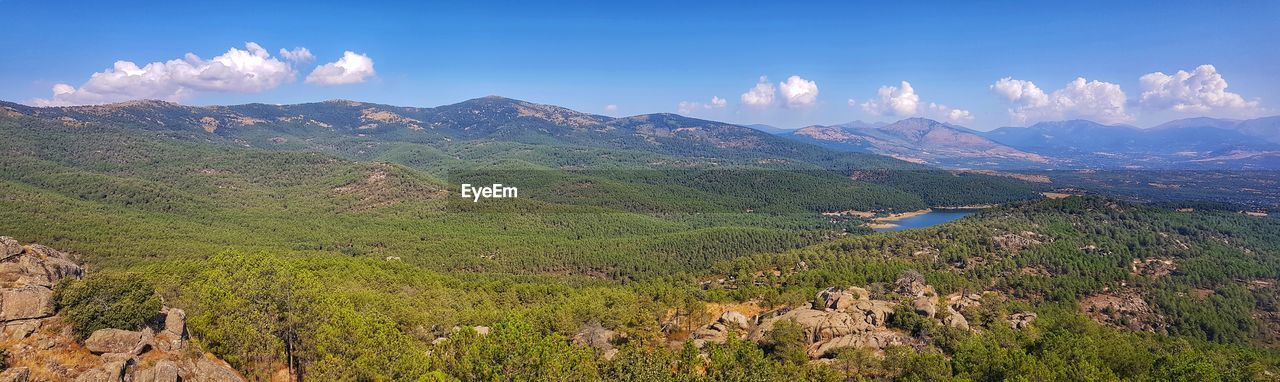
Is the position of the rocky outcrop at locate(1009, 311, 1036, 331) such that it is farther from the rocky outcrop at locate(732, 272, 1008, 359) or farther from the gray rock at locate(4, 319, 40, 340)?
the gray rock at locate(4, 319, 40, 340)

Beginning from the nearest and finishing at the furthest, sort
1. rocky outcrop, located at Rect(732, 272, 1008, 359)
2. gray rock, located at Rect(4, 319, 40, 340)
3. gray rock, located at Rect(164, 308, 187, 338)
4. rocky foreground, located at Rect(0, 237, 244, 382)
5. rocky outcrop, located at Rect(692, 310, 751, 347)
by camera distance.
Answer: rocky foreground, located at Rect(0, 237, 244, 382)
gray rock, located at Rect(4, 319, 40, 340)
gray rock, located at Rect(164, 308, 187, 338)
rocky outcrop, located at Rect(732, 272, 1008, 359)
rocky outcrop, located at Rect(692, 310, 751, 347)

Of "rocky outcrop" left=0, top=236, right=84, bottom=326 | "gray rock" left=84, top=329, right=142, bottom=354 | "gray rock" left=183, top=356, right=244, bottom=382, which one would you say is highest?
"rocky outcrop" left=0, top=236, right=84, bottom=326

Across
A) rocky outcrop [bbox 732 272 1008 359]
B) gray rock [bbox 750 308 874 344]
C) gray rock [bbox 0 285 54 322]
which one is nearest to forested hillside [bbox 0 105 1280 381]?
rocky outcrop [bbox 732 272 1008 359]

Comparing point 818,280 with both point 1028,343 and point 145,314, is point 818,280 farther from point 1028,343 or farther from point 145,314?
point 145,314

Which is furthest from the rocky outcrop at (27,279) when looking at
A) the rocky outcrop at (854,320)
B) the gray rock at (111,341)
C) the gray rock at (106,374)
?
the rocky outcrop at (854,320)

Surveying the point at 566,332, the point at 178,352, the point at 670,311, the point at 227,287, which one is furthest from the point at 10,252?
the point at 670,311

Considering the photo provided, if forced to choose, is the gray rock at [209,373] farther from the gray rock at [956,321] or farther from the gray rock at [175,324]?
the gray rock at [956,321]

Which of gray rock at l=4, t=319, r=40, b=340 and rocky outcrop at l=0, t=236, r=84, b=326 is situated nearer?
gray rock at l=4, t=319, r=40, b=340

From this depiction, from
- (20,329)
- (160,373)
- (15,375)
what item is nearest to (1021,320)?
(160,373)
